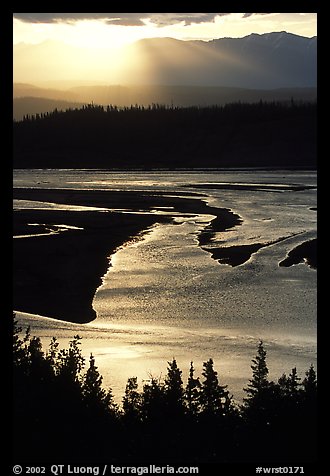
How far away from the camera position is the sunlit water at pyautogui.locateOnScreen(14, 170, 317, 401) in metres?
12.5

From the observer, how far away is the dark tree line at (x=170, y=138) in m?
92.3

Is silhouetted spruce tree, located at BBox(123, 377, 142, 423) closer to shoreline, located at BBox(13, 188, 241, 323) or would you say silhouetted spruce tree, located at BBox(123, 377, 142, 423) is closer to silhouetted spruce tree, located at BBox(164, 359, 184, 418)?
silhouetted spruce tree, located at BBox(164, 359, 184, 418)

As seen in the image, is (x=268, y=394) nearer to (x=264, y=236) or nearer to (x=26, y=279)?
(x=26, y=279)

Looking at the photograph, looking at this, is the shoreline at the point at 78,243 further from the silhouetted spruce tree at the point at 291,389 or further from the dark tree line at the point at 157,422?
the silhouetted spruce tree at the point at 291,389

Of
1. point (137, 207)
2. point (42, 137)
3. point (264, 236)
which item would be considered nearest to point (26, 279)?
point (264, 236)

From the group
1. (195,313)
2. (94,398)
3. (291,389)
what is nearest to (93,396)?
(94,398)

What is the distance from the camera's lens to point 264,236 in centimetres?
2862

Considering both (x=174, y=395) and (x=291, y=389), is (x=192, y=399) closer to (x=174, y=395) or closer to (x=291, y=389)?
(x=174, y=395)

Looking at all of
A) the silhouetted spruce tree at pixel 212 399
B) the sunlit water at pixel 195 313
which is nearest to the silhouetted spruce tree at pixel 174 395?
the silhouetted spruce tree at pixel 212 399

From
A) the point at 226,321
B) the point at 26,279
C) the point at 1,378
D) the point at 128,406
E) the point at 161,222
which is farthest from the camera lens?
the point at 161,222

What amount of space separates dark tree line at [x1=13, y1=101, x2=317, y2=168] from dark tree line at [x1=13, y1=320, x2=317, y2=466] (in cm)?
7750

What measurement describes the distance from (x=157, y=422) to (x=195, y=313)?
8044mm

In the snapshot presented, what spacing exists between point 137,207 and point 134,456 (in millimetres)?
32154

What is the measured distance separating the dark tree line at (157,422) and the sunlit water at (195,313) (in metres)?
1.32
